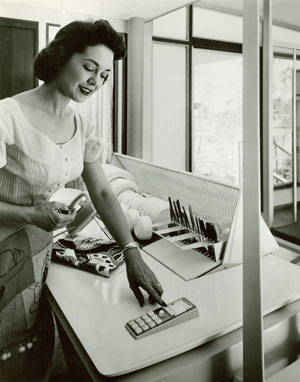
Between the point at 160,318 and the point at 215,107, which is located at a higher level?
the point at 215,107

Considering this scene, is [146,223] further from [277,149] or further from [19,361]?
[277,149]

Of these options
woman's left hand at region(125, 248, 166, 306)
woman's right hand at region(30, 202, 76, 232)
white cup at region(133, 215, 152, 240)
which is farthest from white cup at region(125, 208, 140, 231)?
woman's right hand at region(30, 202, 76, 232)

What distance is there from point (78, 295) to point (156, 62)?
319 centimetres

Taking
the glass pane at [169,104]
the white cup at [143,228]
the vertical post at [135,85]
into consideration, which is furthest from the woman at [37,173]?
the glass pane at [169,104]

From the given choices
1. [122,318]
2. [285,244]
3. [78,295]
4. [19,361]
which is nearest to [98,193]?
[78,295]

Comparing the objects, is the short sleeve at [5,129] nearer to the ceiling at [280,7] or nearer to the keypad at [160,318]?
the keypad at [160,318]

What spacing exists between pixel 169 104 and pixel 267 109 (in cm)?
184

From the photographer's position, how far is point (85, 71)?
1010mm

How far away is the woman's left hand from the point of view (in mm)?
1032

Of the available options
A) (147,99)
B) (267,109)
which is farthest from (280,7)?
(267,109)

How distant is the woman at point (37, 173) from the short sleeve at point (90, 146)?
0.09 m

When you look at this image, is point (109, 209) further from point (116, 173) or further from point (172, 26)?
point (172, 26)

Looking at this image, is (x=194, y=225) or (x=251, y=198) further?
(x=194, y=225)

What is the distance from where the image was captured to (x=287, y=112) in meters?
5.36
